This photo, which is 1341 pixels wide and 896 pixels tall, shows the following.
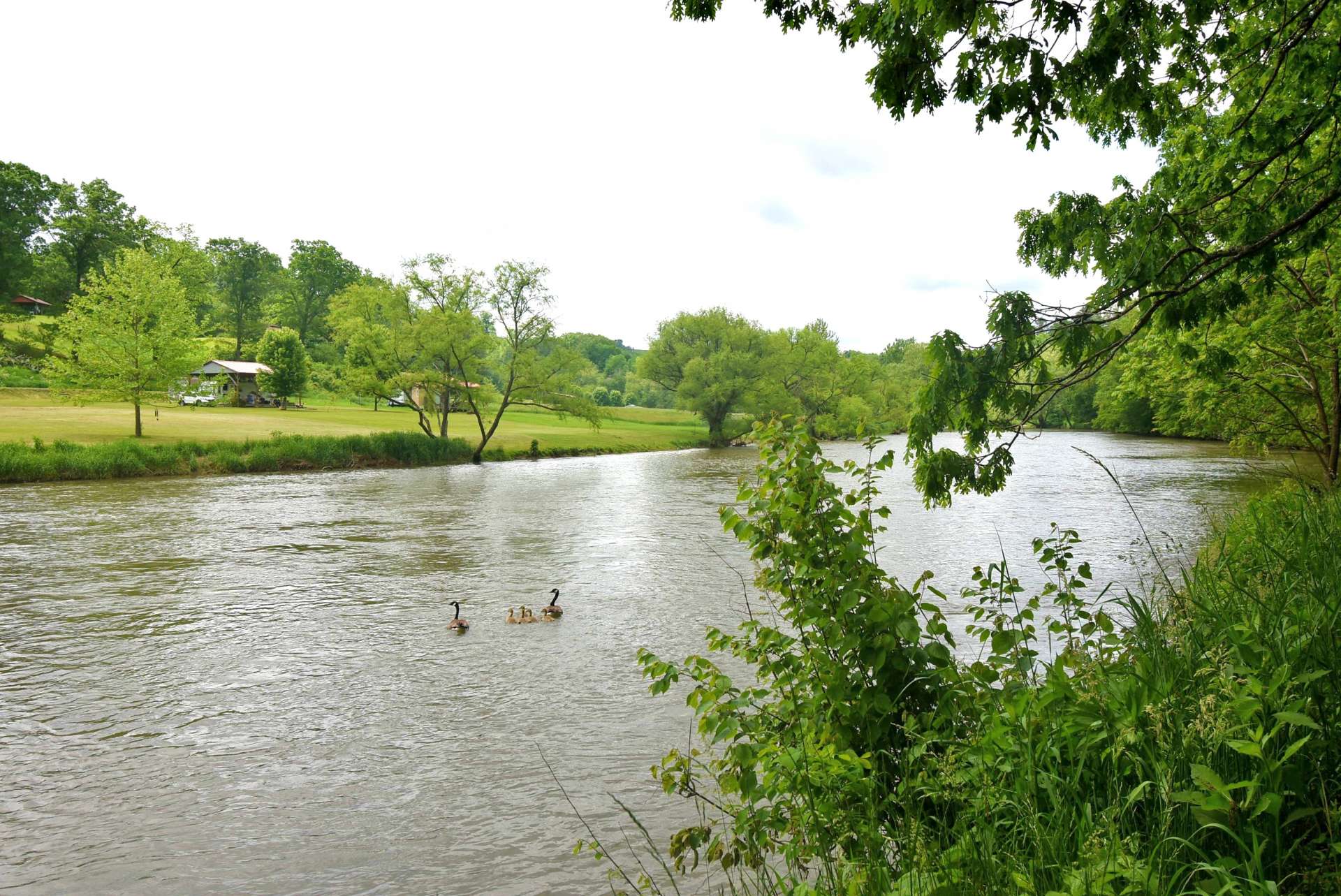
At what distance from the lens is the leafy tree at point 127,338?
123 feet

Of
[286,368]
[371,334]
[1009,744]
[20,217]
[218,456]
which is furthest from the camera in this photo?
[286,368]

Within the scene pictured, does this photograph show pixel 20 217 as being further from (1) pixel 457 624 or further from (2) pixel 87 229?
(1) pixel 457 624

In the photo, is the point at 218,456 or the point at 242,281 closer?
the point at 218,456

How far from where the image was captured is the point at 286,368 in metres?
69.9

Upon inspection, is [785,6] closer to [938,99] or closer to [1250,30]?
[938,99]

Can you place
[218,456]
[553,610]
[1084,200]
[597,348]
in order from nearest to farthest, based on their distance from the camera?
[1084,200], [553,610], [218,456], [597,348]

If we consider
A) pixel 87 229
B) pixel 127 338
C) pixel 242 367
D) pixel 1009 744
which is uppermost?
pixel 87 229

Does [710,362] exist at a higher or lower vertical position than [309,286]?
lower

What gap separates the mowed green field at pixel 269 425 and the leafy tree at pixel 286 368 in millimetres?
2254

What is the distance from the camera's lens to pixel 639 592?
14.1 metres

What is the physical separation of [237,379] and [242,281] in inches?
713

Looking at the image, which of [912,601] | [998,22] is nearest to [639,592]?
[912,601]

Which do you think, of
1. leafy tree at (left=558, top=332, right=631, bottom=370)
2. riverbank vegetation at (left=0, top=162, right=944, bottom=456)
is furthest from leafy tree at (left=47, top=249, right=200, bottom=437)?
leafy tree at (left=558, top=332, right=631, bottom=370)

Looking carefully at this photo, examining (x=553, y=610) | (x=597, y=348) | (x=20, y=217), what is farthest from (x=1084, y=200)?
(x=597, y=348)
